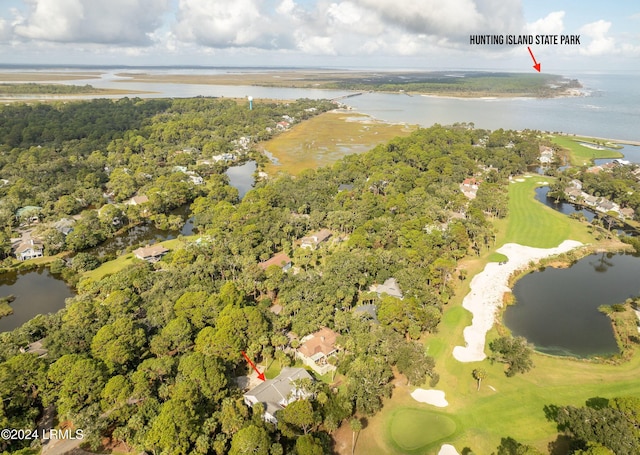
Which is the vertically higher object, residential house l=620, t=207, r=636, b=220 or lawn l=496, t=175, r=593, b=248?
residential house l=620, t=207, r=636, b=220

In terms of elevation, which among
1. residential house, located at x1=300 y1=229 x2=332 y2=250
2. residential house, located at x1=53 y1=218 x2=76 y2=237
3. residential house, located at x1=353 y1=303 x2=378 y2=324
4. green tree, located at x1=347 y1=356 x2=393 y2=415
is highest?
residential house, located at x1=53 y1=218 x2=76 y2=237

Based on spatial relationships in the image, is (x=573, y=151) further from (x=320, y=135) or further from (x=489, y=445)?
(x=489, y=445)

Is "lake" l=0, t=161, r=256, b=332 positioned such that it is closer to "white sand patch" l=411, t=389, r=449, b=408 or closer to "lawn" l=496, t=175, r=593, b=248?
"white sand patch" l=411, t=389, r=449, b=408

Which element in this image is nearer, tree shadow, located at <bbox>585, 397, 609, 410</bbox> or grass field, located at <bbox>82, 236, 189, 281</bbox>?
tree shadow, located at <bbox>585, 397, 609, 410</bbox>

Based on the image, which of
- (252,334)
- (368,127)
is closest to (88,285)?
(252,334)

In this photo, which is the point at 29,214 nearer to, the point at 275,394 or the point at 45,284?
the point at 45,284

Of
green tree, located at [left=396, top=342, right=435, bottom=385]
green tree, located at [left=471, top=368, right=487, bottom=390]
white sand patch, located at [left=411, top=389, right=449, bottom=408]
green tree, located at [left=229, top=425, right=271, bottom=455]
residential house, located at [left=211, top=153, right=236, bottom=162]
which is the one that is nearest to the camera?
green tree, located at [left=229, top=425, right=271, bottom=455]

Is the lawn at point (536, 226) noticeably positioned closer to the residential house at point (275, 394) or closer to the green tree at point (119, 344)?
the residential house at point (275, 394)

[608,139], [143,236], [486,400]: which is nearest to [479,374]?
[486,400]

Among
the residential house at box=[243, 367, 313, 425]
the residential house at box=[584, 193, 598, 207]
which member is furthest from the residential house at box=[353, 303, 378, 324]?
the residential house at box=[584, 193, 598, 207]
